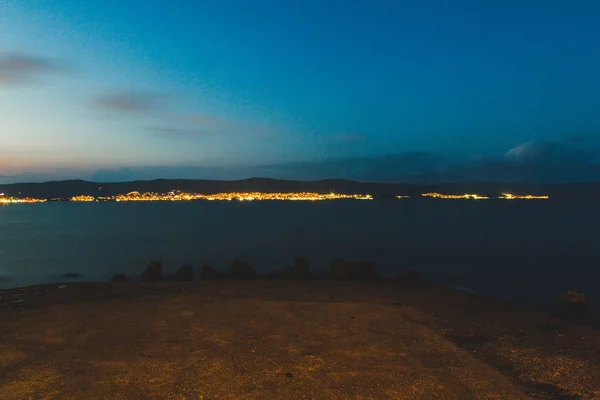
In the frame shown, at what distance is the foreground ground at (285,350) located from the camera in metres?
6.62

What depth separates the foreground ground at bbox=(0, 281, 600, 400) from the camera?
6.62m

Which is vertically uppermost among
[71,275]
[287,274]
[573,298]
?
[287,274]

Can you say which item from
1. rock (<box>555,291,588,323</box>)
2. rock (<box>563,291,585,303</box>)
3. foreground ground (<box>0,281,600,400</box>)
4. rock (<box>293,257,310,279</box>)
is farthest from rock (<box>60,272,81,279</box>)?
rock (<box>563,291,585,303</box>)

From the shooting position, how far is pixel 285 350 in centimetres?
809

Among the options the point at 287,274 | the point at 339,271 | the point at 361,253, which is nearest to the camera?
the point at 339,271

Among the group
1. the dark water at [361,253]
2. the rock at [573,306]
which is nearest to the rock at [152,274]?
the dark water at [361,253]

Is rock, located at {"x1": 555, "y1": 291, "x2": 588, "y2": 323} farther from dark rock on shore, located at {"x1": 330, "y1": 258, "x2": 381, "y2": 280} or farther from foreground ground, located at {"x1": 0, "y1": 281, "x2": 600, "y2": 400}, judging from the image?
dark rock on shore, located at {"x1": 330, "y1": 258, "x2": 381, "y2": 280}

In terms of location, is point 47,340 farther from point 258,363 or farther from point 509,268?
point 509,268

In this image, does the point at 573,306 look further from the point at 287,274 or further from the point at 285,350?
the point at 285,350

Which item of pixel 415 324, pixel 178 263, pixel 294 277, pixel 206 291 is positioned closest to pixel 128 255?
pixel 178 263

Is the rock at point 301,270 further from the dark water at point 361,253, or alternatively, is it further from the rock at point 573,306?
the rock at point 573,306

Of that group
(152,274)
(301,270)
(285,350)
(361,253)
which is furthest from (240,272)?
(361,253)

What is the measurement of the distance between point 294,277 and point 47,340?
42.5 ft

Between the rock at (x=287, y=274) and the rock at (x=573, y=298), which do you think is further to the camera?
the rock at (x=287, y=274)
